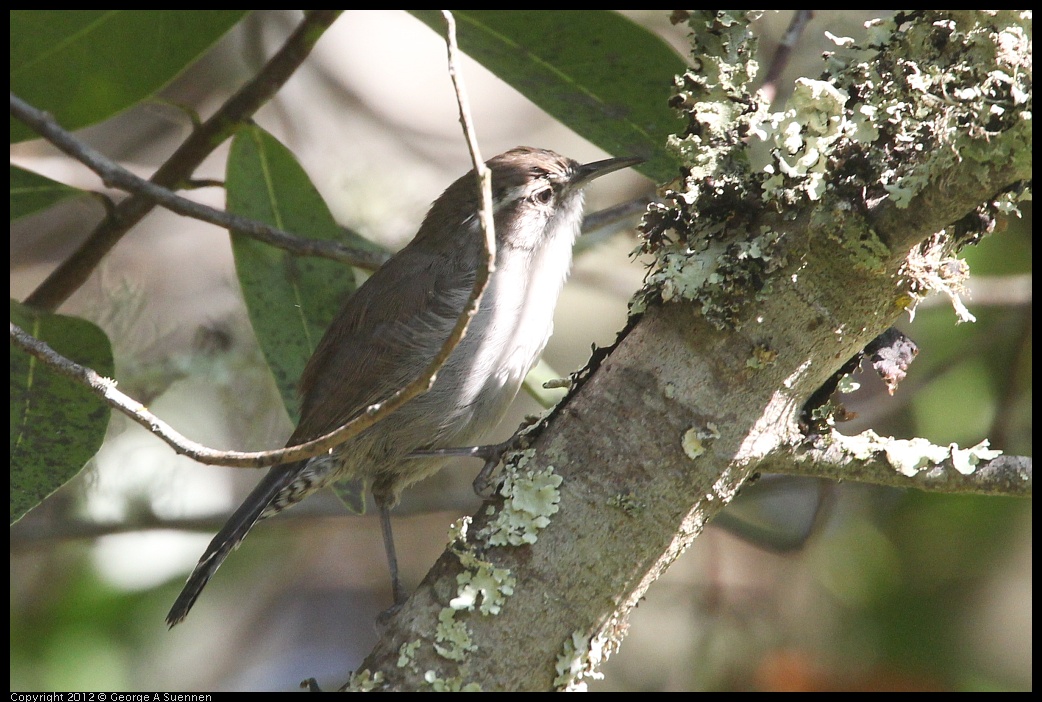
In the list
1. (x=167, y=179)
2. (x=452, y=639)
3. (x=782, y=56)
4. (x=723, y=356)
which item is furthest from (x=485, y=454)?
(x=782, y=56)

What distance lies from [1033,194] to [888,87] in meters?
0.38

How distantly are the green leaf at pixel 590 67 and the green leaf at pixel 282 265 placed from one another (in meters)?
0.92

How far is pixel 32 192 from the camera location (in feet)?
11.5

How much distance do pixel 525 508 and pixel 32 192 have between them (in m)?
2.57

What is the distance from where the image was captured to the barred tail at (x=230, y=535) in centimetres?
305

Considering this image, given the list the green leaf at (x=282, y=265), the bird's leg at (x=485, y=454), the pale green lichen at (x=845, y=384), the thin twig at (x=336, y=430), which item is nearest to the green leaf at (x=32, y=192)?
the green leaf at (x=282, y=265)

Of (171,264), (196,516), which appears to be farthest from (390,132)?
(196,516)

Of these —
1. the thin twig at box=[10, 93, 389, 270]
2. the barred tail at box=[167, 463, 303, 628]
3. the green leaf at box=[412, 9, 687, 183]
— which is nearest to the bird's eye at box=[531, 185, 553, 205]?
the green leaf at box=[412, 9, 687, 183]

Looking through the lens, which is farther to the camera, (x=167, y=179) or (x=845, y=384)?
(x=167, y=179)

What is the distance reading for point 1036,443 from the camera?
336cm

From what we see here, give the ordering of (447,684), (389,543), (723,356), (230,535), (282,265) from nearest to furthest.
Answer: (447,684)
(723,356)
(230,535)
(389,543)
(282,265)

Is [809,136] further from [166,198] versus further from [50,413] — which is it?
[50,413]

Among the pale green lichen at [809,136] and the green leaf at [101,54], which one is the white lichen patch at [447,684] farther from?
the green leaf at [101,54]

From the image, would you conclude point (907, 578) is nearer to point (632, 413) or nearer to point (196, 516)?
point (632, 413)
